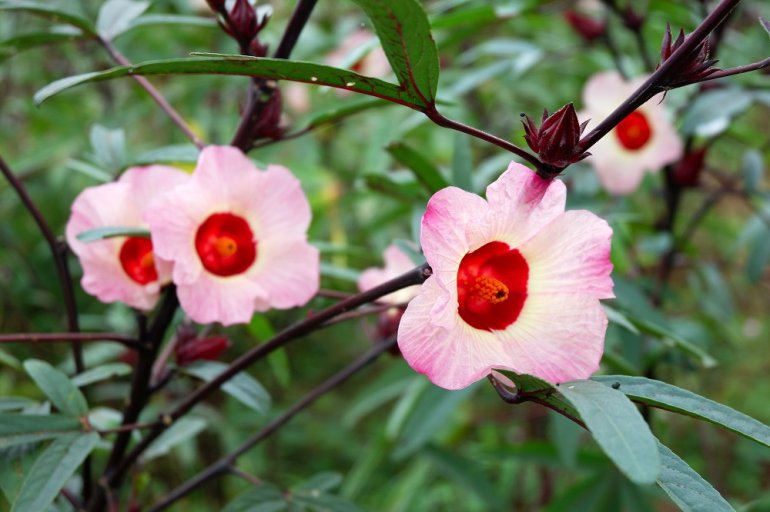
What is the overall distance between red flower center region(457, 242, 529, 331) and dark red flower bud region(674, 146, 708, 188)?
2.33 ft

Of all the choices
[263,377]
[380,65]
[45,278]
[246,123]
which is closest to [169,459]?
[263,377]

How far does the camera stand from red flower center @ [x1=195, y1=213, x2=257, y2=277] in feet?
2.10

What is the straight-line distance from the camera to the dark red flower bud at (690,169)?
1.13 meters

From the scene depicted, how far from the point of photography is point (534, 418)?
1739 millimetres

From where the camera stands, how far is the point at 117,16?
0.82 m

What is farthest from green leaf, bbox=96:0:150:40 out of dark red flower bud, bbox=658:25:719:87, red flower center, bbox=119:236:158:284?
dark red flower bud, bbox=658:25:719:87

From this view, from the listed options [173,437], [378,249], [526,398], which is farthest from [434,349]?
[378,249]

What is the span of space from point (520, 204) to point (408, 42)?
124 mm

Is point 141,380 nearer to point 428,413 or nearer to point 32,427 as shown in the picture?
point 32,427

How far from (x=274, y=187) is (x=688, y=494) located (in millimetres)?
394

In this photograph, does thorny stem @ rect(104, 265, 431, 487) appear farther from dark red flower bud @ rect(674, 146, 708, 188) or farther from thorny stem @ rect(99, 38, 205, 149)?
dark red flower bud @ rect(674, 146, 708, 188)

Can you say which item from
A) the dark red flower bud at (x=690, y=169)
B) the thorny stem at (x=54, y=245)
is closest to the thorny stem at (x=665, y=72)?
the thorny stem at (x=54, y=245)

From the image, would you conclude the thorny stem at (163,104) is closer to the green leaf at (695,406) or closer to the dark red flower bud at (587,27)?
the green leaf at (695,406)

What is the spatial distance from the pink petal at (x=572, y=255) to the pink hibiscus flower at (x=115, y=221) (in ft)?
1.02
